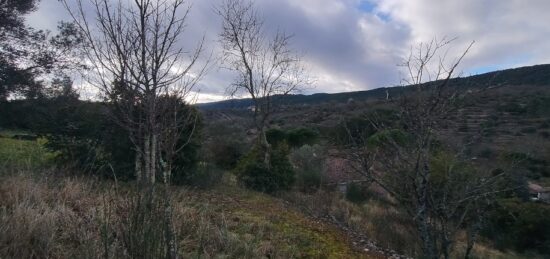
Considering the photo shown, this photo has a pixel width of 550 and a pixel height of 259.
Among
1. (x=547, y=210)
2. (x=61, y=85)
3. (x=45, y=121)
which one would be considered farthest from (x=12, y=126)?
(x=547, y=210)

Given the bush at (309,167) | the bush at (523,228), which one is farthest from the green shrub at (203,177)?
the bush at (523,228)

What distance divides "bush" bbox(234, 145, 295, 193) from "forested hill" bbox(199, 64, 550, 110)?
2.29m

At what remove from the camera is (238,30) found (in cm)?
1627

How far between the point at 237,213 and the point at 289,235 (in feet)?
4.97

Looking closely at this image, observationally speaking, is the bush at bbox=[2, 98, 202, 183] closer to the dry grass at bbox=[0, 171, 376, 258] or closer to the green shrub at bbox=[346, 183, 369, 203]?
the dry grass at bbox=[0, 171, 376, 258]

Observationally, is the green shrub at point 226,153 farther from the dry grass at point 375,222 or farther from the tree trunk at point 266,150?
the dry grass at point 375,222

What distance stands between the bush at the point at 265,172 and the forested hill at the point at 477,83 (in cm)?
229

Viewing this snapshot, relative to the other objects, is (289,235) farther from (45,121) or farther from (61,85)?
(61,85)

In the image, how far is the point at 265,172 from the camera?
13867mm

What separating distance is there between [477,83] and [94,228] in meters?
3.96

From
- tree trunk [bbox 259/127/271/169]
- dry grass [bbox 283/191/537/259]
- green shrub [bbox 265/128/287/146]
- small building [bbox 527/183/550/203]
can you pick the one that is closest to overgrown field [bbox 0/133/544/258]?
dry grass [bbox 283/191/537/259]

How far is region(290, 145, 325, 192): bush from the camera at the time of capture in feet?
52.0

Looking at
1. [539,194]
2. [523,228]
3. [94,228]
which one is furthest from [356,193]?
[94,228]

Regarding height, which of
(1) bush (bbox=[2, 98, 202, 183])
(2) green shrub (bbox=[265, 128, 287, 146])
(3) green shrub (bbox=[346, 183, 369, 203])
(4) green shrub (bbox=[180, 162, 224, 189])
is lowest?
(3) green shrub (bbox=[346, 183, 369, 203])
